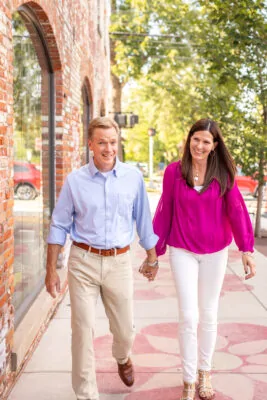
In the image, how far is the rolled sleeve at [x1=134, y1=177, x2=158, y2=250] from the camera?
3.91 m

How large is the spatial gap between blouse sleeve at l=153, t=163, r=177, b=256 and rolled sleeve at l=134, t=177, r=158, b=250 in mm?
122

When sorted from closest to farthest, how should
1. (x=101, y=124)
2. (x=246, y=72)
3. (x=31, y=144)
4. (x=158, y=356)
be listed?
1. (x=101, y=124)
2. (x=158, y=356)
3. (x=31, y=144)
4. (x=246, y=72)

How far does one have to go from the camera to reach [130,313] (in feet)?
13.0

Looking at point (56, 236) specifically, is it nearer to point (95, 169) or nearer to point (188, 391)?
point (95, 169)

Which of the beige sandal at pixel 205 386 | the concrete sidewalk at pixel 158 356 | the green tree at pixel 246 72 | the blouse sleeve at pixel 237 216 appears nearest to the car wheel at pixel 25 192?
the concrete sidewalk at pixel 158 356

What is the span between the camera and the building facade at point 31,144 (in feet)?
13.3

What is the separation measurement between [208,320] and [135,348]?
1.31m

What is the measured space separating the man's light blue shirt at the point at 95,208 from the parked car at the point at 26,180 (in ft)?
6.04

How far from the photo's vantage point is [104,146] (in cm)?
369

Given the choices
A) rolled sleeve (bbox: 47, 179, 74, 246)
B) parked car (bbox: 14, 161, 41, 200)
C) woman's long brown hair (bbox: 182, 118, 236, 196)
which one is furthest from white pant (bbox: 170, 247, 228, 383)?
parked car (bbox: 14, 161, 41, 200)

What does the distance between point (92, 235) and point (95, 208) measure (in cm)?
17

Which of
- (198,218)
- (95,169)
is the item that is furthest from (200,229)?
(95,169)

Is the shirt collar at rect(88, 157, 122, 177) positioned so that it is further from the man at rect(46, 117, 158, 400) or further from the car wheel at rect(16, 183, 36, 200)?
the car wheel at rect(16, 183, 36, 200)

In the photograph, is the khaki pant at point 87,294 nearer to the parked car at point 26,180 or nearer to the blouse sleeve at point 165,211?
the blouse sleeve at point 165,211
